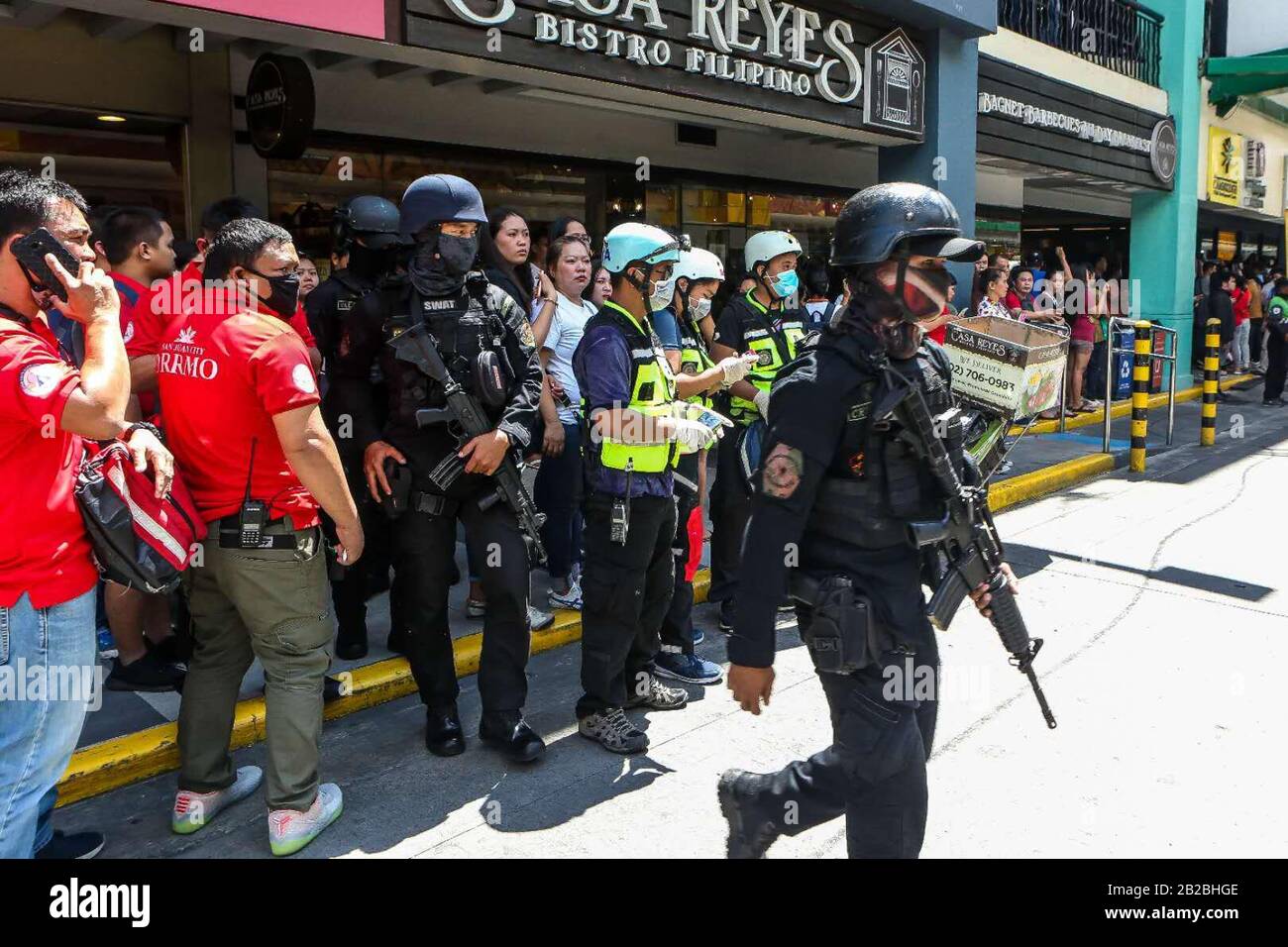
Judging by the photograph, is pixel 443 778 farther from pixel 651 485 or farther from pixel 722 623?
pixel 722 623

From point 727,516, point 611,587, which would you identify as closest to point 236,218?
point 611,587

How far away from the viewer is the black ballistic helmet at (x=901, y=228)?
2613 millimetres

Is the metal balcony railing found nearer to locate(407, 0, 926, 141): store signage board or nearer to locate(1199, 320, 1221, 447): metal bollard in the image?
locate(407, 0, 926, 141): store signage board

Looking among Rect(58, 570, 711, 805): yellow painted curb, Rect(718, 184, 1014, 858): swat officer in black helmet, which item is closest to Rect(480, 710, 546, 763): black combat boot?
Rect(58, 570, 711, 805): yellow painted curb

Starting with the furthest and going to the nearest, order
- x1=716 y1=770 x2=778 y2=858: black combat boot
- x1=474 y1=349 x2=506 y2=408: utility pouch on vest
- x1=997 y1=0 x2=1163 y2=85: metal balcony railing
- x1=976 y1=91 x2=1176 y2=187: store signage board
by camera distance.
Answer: x1=997 y1=0 x2=1163 y2=85: metal balcony railing < x1=976 y1=91 x2=1176 y2=187: store signage board < x1=474 y1=349 x2=506 y2=408: utility pouch on vest < x1=716 y1=770 x2=778 y2=858: black combat boot

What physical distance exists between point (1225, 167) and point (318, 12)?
17.7 meters

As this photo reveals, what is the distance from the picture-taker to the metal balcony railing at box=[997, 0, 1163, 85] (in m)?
12.1

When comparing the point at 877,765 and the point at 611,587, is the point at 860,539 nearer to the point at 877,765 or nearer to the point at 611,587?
the point at 877,765

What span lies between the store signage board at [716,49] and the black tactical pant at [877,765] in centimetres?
467

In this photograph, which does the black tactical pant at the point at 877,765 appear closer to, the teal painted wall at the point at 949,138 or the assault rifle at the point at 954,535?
the assault rifle at the point at 954,535

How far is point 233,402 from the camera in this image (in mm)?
3062

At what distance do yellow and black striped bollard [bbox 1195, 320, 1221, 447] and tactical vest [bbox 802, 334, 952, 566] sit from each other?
33.1ft

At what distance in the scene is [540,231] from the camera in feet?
31.1
